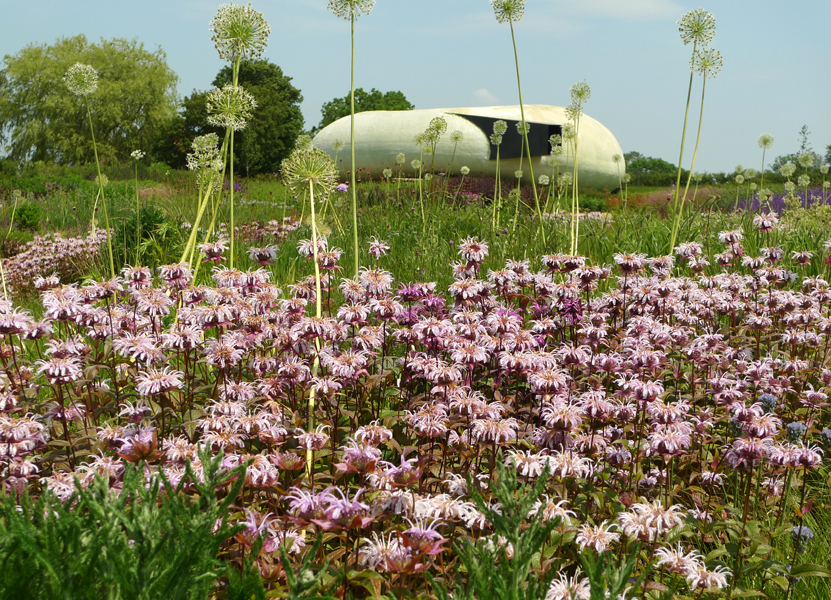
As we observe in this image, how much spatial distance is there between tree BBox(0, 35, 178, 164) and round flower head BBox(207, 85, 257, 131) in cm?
4636

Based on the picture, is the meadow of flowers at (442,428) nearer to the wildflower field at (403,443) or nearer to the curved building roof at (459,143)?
the wildflower field at (403,443)

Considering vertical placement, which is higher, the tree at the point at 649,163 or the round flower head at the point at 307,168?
the tree at the point at 649,163

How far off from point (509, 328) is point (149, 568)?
8.13ft

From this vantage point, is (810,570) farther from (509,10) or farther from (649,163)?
(649,163)

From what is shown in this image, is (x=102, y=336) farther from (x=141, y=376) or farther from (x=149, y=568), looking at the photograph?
(x=149, y=568)

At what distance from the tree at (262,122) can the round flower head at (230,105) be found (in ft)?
113

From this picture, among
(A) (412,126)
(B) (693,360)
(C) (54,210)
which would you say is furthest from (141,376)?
(A) (412,126)

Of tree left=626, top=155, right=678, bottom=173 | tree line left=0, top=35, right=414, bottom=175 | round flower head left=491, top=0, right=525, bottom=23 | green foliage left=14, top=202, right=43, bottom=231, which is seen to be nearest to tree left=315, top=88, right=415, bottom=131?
tree line left=0, top=35, right=414, bottom=175

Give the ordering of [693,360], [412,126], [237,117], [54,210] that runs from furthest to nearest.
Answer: [412,126] < [54,210] < [237,117] < [693,360]

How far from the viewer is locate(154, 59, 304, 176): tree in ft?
129

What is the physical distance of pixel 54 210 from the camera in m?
17.1

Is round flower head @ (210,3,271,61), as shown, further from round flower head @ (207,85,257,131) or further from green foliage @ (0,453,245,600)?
green foliage @ (0,453,245,600)

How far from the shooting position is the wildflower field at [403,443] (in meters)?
1.62

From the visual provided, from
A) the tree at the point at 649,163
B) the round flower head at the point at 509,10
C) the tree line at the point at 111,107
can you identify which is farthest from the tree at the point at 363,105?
the round flower head at the point at 509,10
